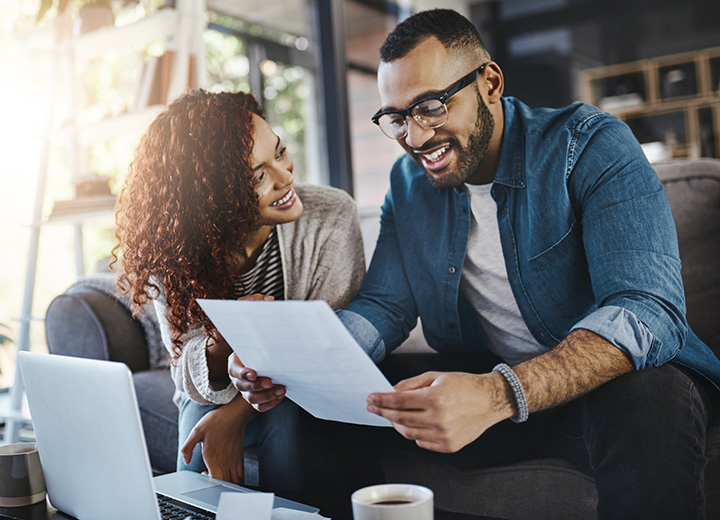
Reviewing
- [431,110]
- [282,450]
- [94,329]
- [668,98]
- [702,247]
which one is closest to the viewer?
[282,450]

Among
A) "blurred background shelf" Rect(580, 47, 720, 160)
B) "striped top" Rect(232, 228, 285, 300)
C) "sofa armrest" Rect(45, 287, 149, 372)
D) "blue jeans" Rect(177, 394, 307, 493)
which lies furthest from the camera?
"blurred background shelf" Rect(580, 47, 720, 160)

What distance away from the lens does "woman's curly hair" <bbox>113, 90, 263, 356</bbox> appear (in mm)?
1390

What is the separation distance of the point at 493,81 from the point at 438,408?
724 mm

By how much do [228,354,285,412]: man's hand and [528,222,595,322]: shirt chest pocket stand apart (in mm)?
507

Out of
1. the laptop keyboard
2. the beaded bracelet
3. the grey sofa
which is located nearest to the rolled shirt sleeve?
the beaded bracelet

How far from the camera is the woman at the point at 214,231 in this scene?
1361 mm

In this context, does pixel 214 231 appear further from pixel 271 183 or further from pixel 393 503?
pixel 393 503

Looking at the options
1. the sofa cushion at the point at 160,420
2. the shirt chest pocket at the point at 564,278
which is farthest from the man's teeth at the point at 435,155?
the sofa cushion at the point at 160,420

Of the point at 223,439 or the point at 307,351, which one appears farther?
the point at 223,439

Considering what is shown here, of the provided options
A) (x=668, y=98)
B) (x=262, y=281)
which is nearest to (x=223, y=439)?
(x=262, y=281)

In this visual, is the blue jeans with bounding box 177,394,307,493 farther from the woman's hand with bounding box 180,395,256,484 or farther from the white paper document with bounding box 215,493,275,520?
the white paper document with bounding box 215,493,275,520

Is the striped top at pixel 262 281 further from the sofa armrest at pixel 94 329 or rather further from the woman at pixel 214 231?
the sofa armrest at pixel 94 329

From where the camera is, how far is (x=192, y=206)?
1428mm

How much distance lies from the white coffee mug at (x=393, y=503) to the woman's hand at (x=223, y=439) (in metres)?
0.53
